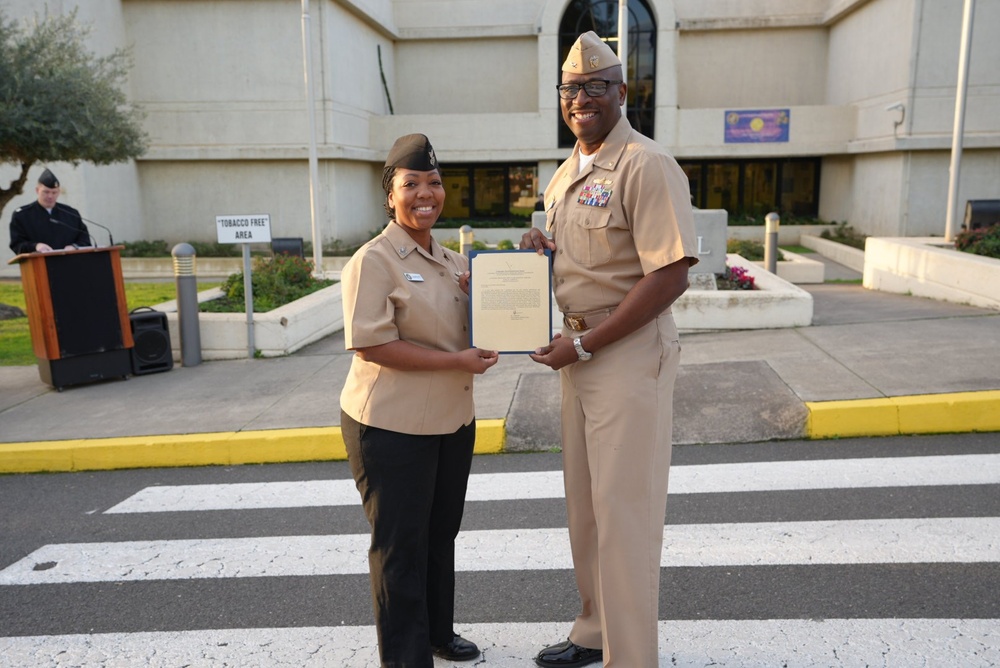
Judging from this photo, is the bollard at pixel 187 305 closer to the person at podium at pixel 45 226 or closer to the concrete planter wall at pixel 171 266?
the person at podium at pixel 45 226

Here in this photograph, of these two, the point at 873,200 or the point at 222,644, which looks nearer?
the point at 222,644

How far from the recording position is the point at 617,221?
3027 millimetres

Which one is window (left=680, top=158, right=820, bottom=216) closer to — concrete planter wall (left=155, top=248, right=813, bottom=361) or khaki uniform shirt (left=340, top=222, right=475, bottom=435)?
concrete planter wall (left=155, top=248, right=813, bottom=361)

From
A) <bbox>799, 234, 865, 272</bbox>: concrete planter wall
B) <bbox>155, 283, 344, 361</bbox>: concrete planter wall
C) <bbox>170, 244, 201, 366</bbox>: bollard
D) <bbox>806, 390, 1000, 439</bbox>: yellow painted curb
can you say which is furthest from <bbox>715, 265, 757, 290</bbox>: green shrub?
<bbox>799, 234, 865, 272</bbox>: concrete planter wall

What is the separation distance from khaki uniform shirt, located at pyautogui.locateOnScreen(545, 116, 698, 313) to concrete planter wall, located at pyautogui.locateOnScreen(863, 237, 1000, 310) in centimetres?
924

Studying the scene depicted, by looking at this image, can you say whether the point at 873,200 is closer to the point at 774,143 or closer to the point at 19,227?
the point at 774,143

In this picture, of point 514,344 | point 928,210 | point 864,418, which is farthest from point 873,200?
point 514,344

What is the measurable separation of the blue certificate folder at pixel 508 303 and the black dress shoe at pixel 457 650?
1331mm

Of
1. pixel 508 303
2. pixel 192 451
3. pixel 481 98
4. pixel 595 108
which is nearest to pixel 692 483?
pixel 508 303

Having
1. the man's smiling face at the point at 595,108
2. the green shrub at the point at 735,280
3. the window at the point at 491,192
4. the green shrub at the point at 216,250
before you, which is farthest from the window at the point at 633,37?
the man's smiling face at the point at 595,108

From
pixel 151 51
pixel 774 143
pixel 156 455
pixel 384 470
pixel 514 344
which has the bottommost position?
pixel 156 455

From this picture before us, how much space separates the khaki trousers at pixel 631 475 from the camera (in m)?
3.07

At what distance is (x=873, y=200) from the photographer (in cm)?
2406

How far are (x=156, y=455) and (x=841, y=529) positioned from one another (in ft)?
16.7
